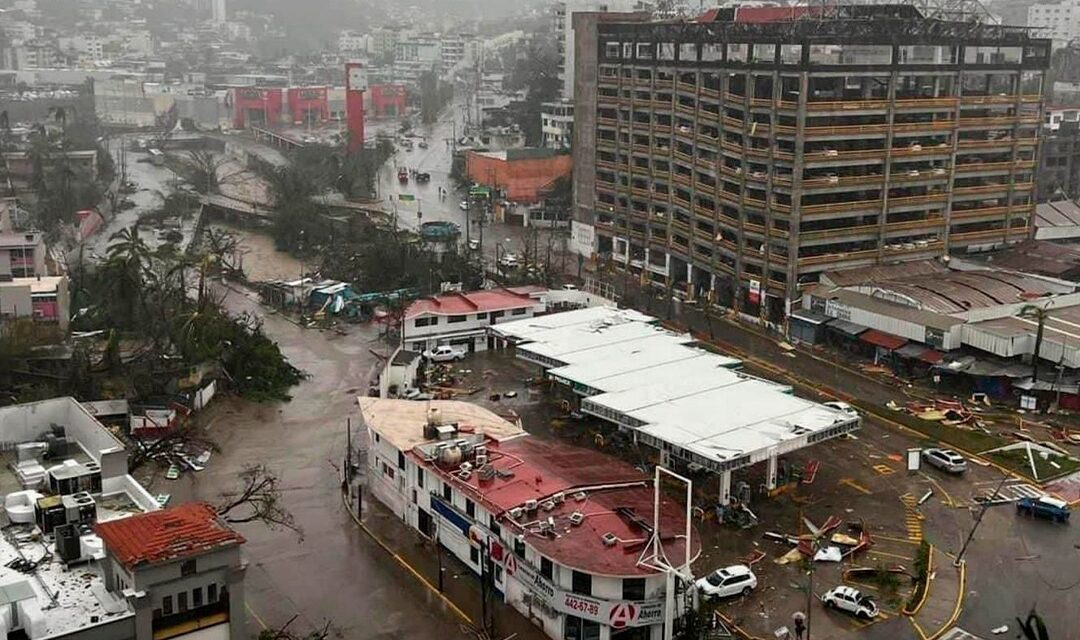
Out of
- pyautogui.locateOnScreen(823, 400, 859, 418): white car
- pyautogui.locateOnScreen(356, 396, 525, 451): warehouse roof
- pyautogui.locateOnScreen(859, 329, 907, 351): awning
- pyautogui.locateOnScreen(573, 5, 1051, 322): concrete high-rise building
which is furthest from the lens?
pyautogui.locateOnScreen(573, 5, 1051, 322): concrete high-rise building

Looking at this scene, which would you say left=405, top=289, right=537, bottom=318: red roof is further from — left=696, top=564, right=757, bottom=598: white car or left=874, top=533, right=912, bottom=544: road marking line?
left=696, top=564, right=757, bottom=598: white car

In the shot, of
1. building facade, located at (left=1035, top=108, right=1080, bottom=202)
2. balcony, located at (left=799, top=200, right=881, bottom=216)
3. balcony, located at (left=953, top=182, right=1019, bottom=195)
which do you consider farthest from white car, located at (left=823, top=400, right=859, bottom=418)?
building facade, located at (left=1035, top=108, right=1080, bottom=202)

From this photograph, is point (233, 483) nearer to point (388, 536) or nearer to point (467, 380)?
point (388, 536)

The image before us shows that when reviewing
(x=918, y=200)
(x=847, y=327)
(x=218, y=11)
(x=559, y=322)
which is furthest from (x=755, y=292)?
A: (x=218, y=11)

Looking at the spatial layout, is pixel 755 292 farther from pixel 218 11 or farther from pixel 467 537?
pixel 218 11

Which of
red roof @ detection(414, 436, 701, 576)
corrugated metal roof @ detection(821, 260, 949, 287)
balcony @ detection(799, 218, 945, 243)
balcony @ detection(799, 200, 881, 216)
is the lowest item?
red roof @ detection(414, 436, 701, 576)

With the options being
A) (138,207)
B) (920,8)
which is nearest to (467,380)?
(920,8)
